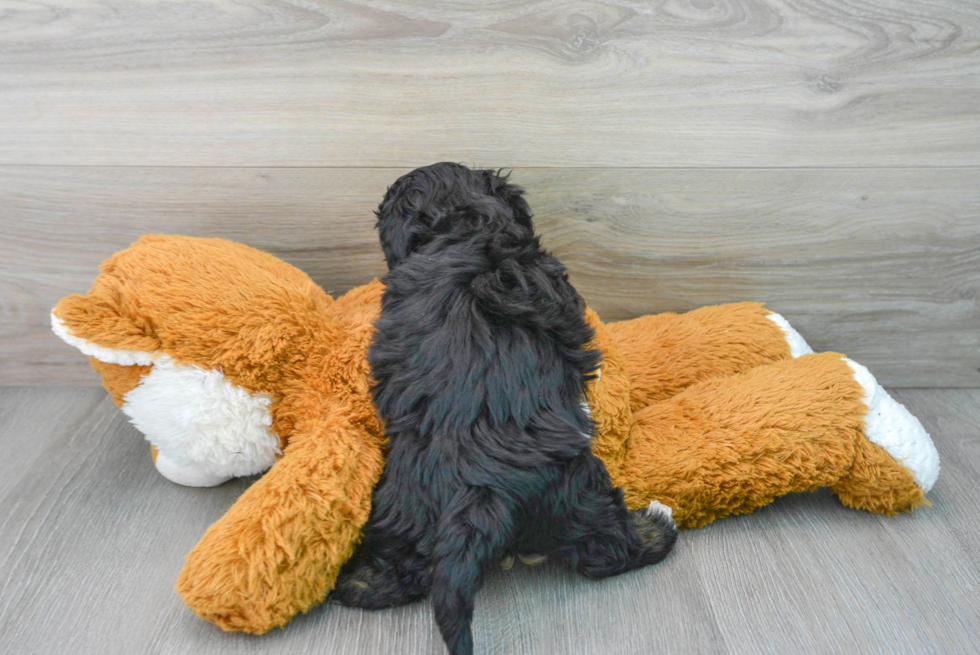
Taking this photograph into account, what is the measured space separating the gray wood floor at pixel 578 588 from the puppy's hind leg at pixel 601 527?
0.11 ft

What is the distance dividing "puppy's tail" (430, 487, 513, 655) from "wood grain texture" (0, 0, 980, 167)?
0.54 meters

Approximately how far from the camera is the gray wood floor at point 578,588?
0.72 meters

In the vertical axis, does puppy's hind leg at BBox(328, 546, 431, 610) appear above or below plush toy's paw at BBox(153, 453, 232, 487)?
above

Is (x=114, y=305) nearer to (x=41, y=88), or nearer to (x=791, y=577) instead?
(x=41, y=88)

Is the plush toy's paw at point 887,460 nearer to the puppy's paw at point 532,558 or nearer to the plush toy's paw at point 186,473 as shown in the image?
the puppy's paw at point 532,558

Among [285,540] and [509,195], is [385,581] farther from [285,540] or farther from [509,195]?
[509,195]

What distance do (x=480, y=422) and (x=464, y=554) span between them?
13 centimetres

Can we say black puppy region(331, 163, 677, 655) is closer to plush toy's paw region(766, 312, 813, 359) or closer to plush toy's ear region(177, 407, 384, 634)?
plush toy's ear region(177, 407, 384, 634)

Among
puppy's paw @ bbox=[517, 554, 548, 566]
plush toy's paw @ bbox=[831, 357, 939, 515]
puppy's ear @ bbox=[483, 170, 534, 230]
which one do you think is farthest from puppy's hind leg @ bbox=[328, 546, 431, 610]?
plush toy's paw @ bbox=[831, 357, 939, 515]

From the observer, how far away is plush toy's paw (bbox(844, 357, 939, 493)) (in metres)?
0.84

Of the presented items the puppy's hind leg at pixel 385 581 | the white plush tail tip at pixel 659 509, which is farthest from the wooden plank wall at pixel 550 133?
the puppy's hind leg at pixel 385 581

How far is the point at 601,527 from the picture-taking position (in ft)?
2.42

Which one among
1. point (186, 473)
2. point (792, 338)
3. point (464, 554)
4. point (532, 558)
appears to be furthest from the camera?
point (792, 338)

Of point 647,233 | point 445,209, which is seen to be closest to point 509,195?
point 445,209
